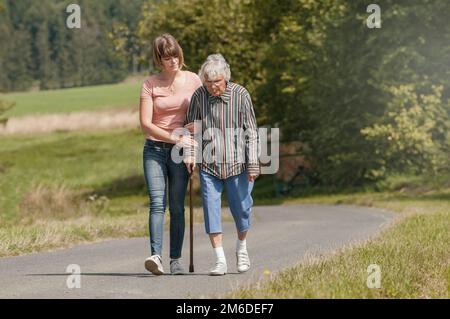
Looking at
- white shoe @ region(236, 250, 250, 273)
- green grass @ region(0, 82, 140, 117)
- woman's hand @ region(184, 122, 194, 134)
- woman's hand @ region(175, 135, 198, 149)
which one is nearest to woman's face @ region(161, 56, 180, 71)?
woman's hand @ region(184, 122, 194, 134)

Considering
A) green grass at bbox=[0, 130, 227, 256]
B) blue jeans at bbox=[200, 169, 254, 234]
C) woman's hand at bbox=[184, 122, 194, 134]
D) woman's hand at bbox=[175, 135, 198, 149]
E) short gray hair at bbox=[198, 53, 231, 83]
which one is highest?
short gray hair at bbox=[198, 53, 231, 83]

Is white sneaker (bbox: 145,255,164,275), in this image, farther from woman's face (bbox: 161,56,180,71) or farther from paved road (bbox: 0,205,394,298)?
woman's face (bbox: 161,56,180,71)

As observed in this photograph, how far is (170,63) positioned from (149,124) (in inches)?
24.4

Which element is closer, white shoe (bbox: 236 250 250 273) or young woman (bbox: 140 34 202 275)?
young woman (bbox: 140 34 202 275)

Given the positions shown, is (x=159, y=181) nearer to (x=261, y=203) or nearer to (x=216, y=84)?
(x=216, y=84)

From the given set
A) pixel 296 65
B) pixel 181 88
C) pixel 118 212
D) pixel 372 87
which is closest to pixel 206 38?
pixel 296 65

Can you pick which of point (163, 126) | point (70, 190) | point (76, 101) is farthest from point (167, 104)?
point (76, 101)

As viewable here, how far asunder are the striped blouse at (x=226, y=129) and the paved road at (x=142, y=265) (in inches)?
43.2

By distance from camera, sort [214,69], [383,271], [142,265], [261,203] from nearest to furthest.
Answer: [383,271] < [214,69] < [142,265] < [261,203]

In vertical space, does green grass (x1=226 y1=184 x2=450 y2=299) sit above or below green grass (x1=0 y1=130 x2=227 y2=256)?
above

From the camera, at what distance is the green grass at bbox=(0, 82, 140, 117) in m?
92.9

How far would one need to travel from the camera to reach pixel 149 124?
34.2 feet

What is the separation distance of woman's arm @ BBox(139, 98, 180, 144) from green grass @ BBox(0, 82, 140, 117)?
74.0 m

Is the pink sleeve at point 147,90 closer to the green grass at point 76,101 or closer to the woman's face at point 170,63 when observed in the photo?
the woman's face at point 170,63
